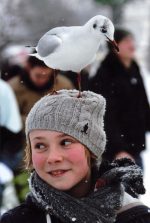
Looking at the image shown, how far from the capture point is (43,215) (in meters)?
2.13

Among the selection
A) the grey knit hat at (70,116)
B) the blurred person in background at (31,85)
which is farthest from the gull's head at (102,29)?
the blurred person in background at (31,85)

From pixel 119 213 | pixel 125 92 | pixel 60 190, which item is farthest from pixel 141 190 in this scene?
pixel 125 92

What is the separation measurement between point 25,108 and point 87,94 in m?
3.47

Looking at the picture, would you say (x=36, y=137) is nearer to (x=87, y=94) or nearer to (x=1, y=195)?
(x=87, y=94)

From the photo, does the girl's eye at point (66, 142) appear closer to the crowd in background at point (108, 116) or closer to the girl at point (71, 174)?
the girl at point (71, 174)

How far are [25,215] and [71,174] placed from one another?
0.21 metres

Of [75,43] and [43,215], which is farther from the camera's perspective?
[43,215]

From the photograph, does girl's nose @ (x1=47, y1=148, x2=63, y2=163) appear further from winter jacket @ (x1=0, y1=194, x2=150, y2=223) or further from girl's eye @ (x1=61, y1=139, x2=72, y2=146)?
winter jacket @ (x1=0, y1=194, x2=150, y2=223)

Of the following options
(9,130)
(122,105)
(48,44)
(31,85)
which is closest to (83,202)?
(48,44)

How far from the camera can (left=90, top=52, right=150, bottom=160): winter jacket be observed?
4805 millimetres

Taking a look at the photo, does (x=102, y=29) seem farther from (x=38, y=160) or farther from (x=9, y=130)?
(x=9, y=130)

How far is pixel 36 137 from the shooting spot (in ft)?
7.04

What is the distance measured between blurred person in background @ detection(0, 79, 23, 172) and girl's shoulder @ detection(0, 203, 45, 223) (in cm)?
290

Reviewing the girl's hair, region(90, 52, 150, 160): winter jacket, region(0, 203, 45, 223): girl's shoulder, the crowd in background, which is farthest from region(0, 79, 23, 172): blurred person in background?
region(0, 203, 45, 223): girl's shoulder
